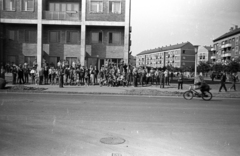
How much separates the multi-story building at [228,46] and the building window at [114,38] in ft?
175

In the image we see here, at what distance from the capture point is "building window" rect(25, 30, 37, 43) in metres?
28.4

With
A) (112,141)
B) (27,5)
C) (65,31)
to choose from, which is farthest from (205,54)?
(112,141)

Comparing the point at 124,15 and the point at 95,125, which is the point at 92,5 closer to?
the point at 124,15

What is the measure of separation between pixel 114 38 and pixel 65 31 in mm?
6384

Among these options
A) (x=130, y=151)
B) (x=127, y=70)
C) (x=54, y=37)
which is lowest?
(x=130, y=151)

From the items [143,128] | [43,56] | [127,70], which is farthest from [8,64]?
[143,128]

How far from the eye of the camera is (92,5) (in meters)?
27.8

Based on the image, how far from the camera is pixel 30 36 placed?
93.2 ft

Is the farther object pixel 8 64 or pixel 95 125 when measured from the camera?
pixel 8 64

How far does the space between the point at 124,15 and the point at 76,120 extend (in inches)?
877

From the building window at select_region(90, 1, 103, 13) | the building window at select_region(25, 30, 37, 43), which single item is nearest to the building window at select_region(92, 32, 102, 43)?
the building window at select_region(90, 1, 103, 13)

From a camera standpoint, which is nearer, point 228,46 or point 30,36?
point 30,36

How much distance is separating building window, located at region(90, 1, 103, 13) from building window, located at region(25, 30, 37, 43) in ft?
26.3

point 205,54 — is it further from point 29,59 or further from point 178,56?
point 29,59
